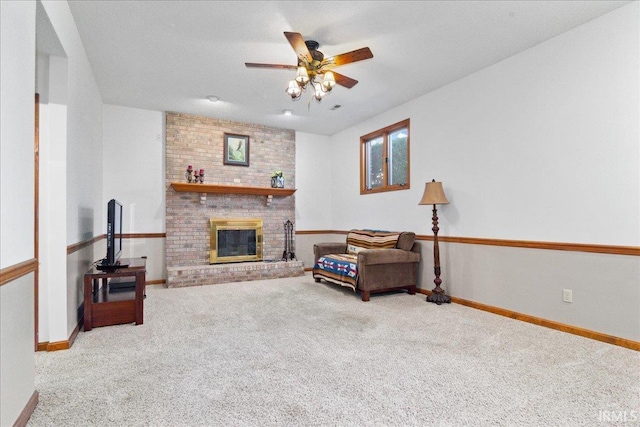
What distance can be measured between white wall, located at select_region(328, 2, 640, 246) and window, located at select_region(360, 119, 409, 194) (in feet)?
1.25

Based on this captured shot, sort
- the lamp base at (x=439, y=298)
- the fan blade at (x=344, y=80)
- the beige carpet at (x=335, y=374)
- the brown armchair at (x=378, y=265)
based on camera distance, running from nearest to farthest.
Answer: the beige carpet at (x=335, y=374) → the fan blade at (x=344, y=80) → the lamp base at (x=439, y=298) → the brown armchair at (x=378, y=265)

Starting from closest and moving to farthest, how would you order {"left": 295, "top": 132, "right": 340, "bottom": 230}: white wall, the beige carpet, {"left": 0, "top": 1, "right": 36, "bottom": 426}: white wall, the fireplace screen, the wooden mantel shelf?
{"left": 0, "top": 1, "right": 36, "bottom": 426}: white wall < the beige carpet < the wooden mantel shelf < the fireplace screen < {"left": 295, "top": 132, "right": 340, "bottom": 230}: white wall

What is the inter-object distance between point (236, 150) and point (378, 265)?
3357mm

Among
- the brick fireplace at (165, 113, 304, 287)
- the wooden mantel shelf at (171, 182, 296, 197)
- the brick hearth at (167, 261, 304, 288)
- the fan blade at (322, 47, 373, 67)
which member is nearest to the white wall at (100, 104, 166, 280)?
the brick fireplace at (165, 113, 304, 287)

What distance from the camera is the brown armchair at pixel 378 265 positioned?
4.15 meters

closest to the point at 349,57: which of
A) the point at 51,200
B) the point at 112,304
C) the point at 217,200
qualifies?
the point at 51,200

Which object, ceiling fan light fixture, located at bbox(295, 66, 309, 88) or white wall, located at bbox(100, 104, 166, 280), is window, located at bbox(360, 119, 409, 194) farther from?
white wall, located at bbox(100, 104, 166, 280)

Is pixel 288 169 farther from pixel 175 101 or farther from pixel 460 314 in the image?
pixel 460 314

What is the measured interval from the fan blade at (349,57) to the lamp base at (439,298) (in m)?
2.82

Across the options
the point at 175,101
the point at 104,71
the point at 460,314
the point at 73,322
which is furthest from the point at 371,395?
the point at 175,101

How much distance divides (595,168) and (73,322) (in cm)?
466

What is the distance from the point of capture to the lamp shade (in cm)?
402

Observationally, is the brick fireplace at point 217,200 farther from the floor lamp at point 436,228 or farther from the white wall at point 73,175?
the floor lamp at point 436,228

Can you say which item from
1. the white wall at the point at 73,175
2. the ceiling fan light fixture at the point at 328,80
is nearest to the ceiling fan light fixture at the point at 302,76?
the ceiling fan light fixture at the point at 328,80
